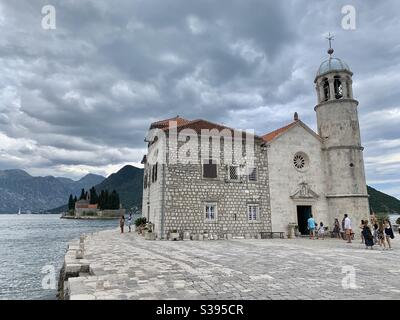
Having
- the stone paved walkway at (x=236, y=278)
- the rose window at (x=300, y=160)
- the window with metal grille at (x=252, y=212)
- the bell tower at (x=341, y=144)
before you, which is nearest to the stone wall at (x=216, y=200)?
the window with metal grille at (x=252, y=212)

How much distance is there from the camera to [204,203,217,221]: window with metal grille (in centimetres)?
2242

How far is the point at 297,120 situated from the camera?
26.1 metres

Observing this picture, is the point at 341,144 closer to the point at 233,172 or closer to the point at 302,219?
the point at 302,219

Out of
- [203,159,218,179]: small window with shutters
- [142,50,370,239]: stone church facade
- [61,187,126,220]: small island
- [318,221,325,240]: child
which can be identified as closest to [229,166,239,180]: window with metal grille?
[142,50,370,239]: stone church facade

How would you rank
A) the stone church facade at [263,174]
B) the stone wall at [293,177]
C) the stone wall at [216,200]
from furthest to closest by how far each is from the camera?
the stone wall at [293,177] < the stone church facade at [263,174] < the stone wall at [216,200]

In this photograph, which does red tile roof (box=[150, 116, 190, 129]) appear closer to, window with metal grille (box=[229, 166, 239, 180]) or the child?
window with metal grille (box=[229, 166, 239, 180])

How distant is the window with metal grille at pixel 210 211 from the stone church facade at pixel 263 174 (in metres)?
0.07

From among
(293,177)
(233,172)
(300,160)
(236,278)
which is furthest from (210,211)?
(236,278)

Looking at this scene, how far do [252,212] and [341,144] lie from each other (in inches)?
374

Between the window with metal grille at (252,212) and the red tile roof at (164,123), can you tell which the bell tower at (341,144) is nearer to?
the window with metal grille at (252,212)

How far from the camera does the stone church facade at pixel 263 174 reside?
2203 cm

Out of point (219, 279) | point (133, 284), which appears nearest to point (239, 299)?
point (219, 279)

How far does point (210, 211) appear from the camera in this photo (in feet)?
73.9
